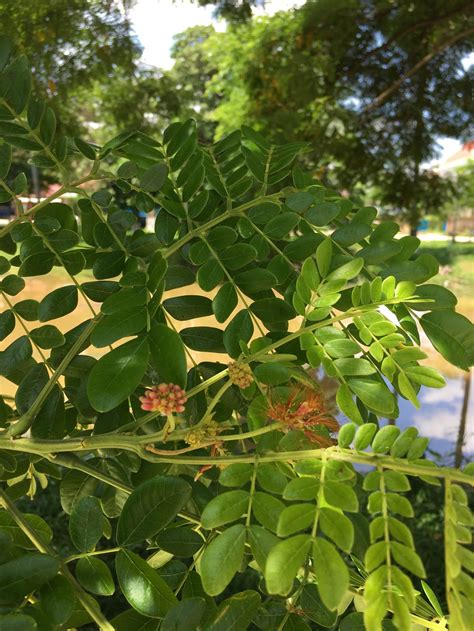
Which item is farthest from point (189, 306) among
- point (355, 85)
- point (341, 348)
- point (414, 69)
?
point (355, 85)

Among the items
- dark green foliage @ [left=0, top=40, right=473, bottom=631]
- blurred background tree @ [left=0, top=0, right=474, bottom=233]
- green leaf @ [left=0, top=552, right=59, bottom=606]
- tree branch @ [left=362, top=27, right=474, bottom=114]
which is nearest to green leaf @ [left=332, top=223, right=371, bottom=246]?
dark green foliage @ [left=0, top=40, right=473, bottom=631]

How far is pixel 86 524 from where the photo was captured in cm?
30

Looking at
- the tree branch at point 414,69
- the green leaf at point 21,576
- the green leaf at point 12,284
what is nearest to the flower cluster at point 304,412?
the green leaf at point 21,576

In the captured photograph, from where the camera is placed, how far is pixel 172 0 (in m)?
2.43

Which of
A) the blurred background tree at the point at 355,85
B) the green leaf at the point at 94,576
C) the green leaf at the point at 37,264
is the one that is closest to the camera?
the green leaf at the point at 94,576

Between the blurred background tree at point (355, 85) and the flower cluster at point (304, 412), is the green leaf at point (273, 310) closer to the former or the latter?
the flower cluster at point (304, 412)

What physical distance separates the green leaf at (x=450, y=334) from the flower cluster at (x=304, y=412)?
0.06 m

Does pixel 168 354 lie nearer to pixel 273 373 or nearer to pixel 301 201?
pixel 273 373

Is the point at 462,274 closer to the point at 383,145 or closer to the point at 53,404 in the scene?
the point at 383,145

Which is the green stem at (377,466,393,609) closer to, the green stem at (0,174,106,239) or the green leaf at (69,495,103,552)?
the green leaf at (69,495,103,552)

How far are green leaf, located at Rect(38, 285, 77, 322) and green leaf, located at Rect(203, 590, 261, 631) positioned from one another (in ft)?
0.63

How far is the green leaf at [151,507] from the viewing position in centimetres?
28

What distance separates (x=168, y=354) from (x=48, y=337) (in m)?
0.14

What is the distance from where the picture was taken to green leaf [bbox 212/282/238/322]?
347 millimetres
